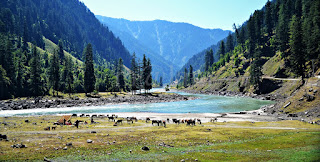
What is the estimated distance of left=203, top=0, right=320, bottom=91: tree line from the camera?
72375 millimetres

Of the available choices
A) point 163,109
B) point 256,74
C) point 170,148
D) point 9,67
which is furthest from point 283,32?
point 9,67

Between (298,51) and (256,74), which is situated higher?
(298,51)

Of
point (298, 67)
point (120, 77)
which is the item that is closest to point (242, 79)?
point (298, 67)

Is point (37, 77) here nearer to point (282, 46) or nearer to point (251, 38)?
point (282, 46)

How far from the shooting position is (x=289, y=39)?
350ft

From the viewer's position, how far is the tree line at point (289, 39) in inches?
2849

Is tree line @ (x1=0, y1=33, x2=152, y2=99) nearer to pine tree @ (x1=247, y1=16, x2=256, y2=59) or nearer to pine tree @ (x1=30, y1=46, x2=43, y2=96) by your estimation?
pine tree @ (x1=30, y1=46, x2=43, y2=96)

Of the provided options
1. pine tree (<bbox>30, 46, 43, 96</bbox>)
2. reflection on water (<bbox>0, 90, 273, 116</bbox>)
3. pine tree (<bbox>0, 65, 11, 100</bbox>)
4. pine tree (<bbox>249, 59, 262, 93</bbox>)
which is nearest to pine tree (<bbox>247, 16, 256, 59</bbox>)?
pine tree (<bbox>249, 59, 262, 93</bbox>)

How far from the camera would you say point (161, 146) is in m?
23.1

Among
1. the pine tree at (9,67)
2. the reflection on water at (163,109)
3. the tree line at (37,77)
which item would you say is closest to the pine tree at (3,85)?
the tree line at (37,77)

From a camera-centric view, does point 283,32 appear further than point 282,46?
Yes

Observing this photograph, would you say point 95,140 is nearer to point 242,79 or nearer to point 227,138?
point 227,138

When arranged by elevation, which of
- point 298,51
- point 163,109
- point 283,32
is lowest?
point 163,109

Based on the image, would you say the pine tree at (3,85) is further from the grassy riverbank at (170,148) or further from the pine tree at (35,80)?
the grassy riverbank at (170,148)
